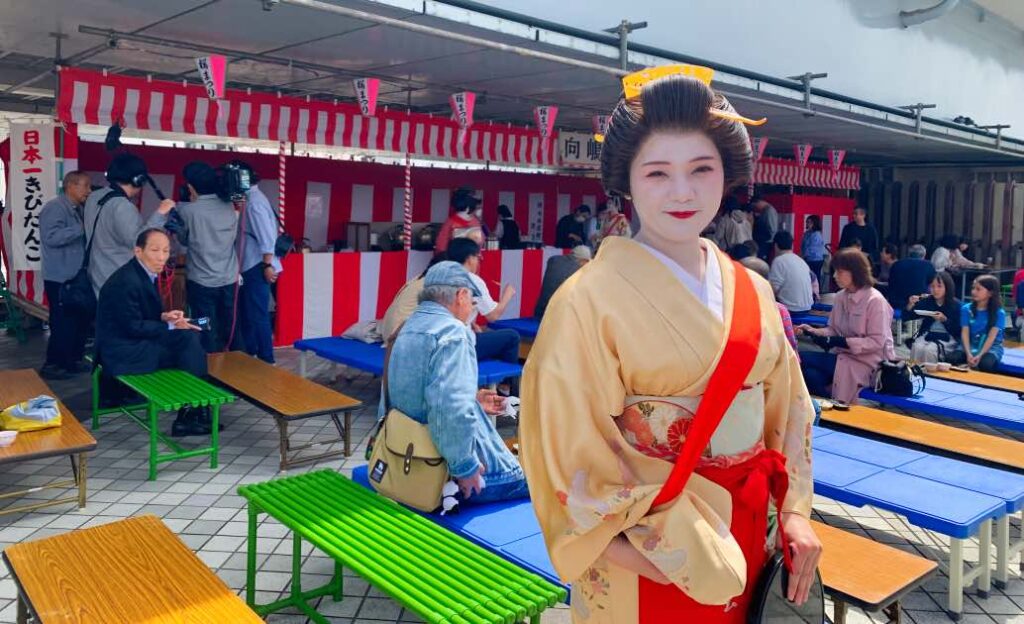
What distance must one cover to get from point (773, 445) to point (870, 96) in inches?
343

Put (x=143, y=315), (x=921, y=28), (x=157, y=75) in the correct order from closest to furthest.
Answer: (x=143, y=315), (x=157, y=75), (x=921, y=28)

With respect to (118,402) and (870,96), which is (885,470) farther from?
(870,96)

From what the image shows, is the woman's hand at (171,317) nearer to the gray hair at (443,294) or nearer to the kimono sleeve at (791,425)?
the gray hair at (443,294)

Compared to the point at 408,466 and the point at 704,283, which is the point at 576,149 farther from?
the point at 704,283

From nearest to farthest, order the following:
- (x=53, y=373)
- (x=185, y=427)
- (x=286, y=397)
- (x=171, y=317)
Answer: (x=286, y=397) → (x=171, y=317) → (x=185, y=427) → (x=53, y=373)

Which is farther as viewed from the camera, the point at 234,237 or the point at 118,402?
→ the point at 234,237

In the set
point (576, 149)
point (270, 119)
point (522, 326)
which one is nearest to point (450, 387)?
point (522, 326)

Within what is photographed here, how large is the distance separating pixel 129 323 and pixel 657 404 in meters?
4.60

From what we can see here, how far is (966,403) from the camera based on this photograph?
5453mm

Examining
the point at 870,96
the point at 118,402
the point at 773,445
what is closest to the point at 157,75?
the point at 118,402

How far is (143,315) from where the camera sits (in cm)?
535

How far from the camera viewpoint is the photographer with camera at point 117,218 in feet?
21.4

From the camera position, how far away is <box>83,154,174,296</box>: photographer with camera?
256 inches

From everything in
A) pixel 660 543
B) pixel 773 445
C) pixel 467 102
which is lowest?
pixel 660 543
